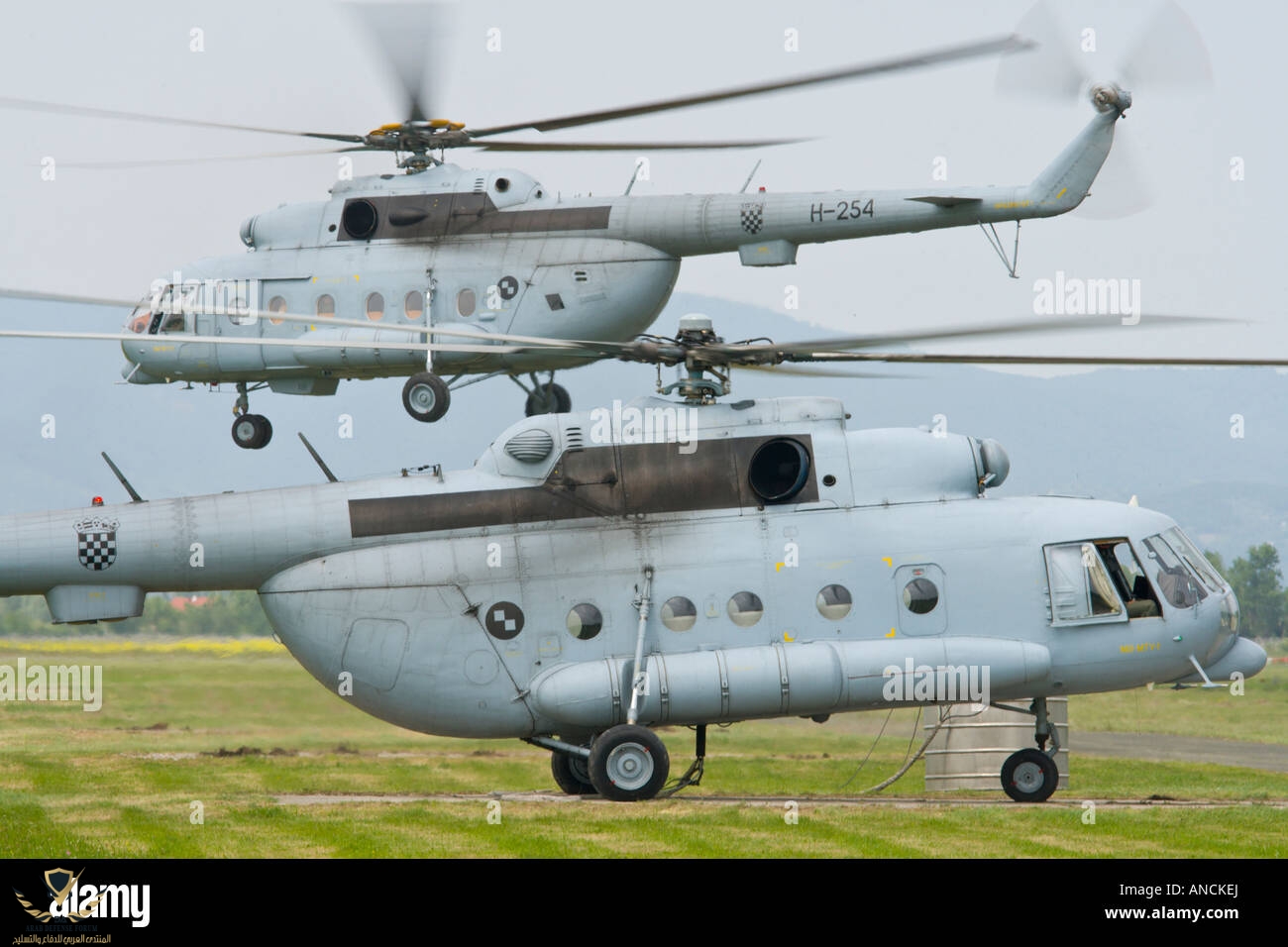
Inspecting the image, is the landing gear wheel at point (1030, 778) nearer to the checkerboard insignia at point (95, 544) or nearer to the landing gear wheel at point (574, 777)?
the landing gear wheel at point (574, 777)

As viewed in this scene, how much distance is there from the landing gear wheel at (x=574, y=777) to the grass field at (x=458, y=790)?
1.02m

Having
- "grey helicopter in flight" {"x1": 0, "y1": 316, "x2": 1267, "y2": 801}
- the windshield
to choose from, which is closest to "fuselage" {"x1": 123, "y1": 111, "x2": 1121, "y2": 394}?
the windshield

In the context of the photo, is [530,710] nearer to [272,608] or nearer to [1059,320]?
[272,608]

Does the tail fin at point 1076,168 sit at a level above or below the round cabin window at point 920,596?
above

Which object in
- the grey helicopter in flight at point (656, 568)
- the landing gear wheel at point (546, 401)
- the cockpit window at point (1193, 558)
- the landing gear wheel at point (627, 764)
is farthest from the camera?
the landing gear wheel at point (546, 401)

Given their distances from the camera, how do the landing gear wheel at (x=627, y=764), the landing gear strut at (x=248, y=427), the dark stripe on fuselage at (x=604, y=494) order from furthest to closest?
the landing gear strut at (x=248, y=427) < the dark stripe on fuselage at (x=604, y=494) < the landing gear wheel at (x=627, y=764)

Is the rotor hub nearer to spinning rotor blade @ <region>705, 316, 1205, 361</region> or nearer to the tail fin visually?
the tail fin

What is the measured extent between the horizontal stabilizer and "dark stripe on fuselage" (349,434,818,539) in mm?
3778

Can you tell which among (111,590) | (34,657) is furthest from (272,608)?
(34,657)

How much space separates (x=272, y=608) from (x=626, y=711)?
404cm

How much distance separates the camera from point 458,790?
25328 millimetres

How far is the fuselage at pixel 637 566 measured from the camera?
18.4 m

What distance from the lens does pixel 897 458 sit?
61.7 ft

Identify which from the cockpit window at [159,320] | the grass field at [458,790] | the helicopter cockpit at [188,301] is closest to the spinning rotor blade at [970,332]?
the grass field at [458,790]
